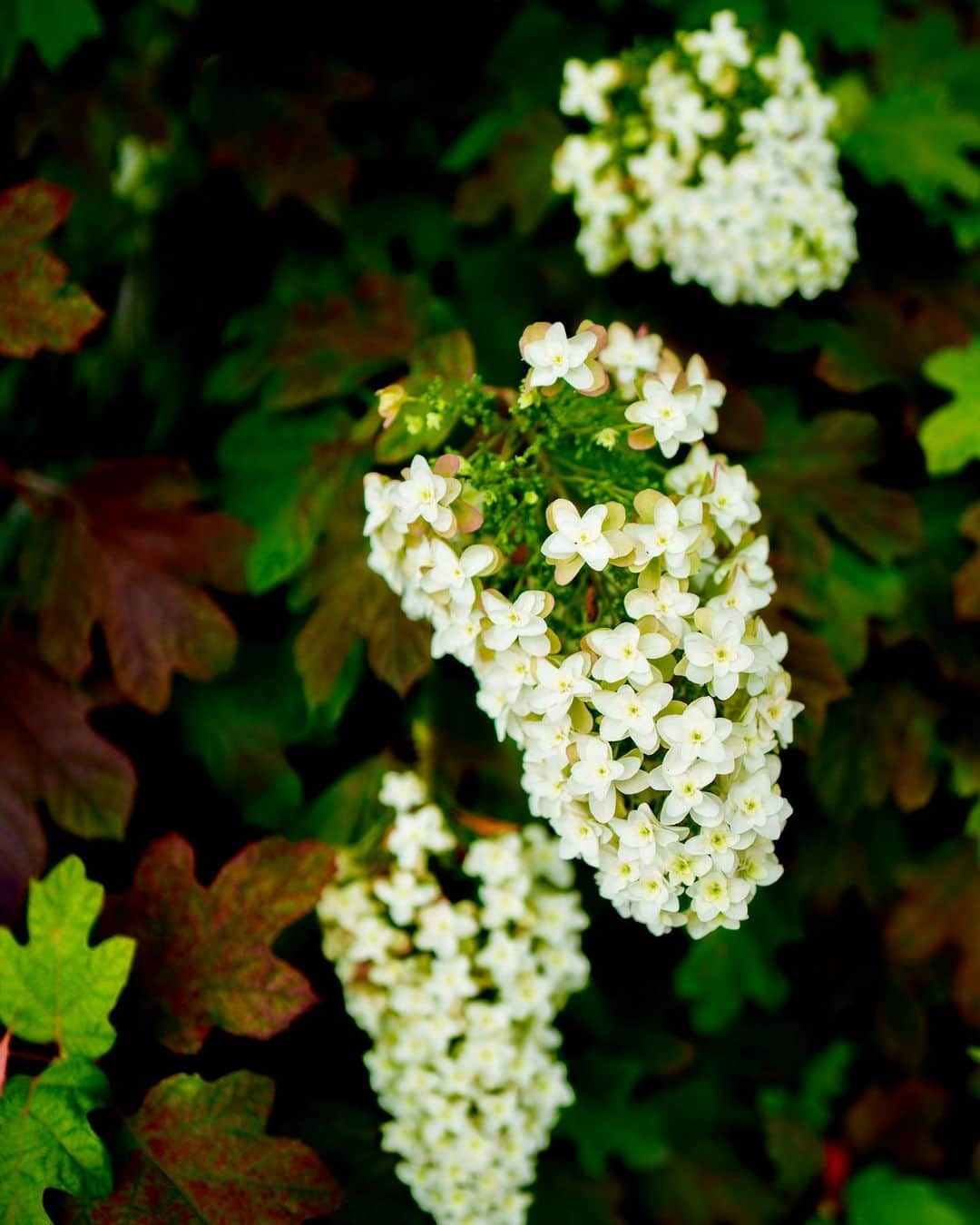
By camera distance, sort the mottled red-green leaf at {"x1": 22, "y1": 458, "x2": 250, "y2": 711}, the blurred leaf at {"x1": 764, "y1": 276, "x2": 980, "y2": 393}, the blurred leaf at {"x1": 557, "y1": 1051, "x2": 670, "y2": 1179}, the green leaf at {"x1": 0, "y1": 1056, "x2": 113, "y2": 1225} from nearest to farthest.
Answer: the green leaf at {"x1": 0, "y1": 1056, "x2": 113, "y2": 1225} → the mottled red-green leaf at {"x1": 22, "y1": 458, "x2": 250, "y2": 711} → the blurred leaf at {"x1": 764, "y1": 276, "x2": 980, "y2": 393} → the blurred leaf at {"x1": 557, "y1": 1051, "x2": 670, "y2": 1179}

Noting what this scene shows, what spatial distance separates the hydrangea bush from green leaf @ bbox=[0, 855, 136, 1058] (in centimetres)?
55

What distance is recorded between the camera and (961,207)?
6.97 ft

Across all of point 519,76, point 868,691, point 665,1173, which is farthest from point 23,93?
point 665,1173

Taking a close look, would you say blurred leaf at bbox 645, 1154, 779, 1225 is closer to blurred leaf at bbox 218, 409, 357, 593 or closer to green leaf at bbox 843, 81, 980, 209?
blurred leaf at bbox 218, 409, 357, 593

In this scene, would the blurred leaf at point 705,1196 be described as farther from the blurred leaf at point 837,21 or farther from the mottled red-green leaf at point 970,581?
the blurred leaf at point 837,21

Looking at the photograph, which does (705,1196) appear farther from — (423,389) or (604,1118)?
(423,389)

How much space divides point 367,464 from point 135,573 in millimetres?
391

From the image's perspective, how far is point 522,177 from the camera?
6.26 feet

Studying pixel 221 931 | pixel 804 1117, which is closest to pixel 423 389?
pixel 221 931

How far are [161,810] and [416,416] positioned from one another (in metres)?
0.89

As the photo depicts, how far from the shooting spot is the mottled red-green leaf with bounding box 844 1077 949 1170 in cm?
242

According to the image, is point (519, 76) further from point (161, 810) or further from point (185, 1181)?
point (185, 1181)

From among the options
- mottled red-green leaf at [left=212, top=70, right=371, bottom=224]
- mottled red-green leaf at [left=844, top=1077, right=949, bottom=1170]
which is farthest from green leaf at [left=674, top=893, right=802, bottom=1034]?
mottled red-green leaf at [left=212, top=70, right=371, bottom=224]

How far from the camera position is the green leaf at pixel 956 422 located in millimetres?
1808
